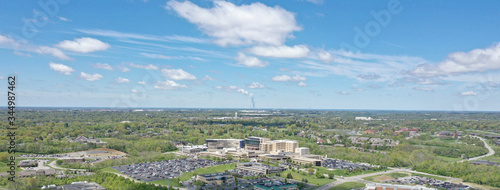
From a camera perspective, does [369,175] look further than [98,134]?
No

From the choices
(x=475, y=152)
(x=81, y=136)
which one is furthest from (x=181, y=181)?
(x=475, y=152)

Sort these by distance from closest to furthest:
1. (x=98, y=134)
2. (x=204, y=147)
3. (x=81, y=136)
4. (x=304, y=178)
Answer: (x=304, y=178)
(x=204, y=147)
(x=81, y=136)
(x=98, y=134)


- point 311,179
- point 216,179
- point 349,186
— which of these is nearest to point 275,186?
point 216,179

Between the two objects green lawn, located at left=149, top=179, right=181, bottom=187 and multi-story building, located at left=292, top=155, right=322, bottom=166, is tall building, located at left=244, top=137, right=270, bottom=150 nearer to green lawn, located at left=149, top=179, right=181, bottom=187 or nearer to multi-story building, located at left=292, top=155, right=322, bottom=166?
multi-story building, located at left=292, top=155, right=322, bottom=166

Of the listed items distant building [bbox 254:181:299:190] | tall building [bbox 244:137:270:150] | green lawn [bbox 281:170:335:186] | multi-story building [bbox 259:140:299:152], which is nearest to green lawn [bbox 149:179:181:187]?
distant building [bbox 254:181:299:190]

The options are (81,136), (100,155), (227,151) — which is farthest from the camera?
(81,136)

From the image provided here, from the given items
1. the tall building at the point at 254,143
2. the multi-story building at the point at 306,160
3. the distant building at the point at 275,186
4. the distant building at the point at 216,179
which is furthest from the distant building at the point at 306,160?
the distant building at the point at 216,179

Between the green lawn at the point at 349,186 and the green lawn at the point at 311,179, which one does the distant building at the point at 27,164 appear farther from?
the green lawn at the point at 349,186

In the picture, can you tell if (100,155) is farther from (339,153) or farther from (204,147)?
(339,153)
